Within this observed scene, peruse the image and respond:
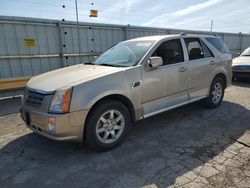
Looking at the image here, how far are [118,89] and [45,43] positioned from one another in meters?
5.22

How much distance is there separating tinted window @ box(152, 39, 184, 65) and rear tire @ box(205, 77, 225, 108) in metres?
1.40

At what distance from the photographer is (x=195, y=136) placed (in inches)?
146

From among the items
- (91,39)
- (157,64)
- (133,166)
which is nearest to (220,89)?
(157,64)

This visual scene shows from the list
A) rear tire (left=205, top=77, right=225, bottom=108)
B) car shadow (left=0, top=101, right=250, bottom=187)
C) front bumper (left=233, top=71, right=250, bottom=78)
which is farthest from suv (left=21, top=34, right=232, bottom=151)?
front bumper (left=233, top=71, right=250, bottom=78)

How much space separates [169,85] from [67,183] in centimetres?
245

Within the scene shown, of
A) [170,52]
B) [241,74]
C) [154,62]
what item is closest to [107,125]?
[154,62]

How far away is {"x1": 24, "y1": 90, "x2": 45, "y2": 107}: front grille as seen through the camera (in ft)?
9.69

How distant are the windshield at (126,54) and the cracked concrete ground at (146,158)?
136 centimetres

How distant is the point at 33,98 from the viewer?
3090 mm

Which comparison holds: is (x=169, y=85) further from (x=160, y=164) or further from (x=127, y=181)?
(x=127, y=181)

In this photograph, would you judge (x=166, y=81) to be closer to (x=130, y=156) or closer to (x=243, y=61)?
(x=130, y=156)

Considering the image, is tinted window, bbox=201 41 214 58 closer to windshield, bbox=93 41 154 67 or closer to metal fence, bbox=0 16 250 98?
windshield, bbox=93 41 154 67

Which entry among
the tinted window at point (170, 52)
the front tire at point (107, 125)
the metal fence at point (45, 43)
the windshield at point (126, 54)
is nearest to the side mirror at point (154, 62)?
the windshield at point (126, 54)

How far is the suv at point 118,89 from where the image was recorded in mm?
2832
